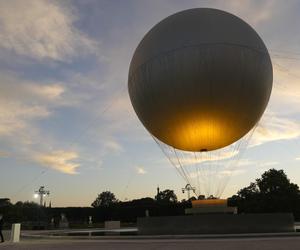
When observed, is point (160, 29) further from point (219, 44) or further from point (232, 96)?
point (232, 96)

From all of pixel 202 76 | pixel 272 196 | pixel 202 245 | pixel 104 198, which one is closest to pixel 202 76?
pixel 202 76

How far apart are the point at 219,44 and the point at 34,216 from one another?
9856cm

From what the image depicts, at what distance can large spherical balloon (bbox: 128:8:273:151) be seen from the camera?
68.4 ft

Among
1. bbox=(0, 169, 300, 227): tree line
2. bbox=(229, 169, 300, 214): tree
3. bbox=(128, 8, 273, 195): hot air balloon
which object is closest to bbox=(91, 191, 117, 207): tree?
bbox=(0, 169, 300, 227): tree line

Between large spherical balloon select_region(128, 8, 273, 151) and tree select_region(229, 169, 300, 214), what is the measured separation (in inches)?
2218

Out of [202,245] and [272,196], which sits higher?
[272,196]

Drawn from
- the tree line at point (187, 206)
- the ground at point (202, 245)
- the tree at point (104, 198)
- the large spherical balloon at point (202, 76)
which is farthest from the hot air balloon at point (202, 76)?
the tree at point (104, 198)

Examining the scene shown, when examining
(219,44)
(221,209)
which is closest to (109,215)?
(221,209)

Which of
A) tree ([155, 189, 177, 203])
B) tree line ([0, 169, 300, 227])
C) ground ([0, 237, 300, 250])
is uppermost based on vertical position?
tree ([155, 189, 177, 203])

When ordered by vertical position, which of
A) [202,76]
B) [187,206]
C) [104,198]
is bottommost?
[187,206]

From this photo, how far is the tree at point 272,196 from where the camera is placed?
74.8 metres

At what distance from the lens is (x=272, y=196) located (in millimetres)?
78062

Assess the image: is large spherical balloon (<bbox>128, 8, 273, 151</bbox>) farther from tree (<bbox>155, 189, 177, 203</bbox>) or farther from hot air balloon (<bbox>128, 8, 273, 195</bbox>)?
tree (<bbox>155, 189, 177, 203</bbox>)

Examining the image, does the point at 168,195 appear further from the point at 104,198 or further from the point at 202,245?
the point at 202,245
